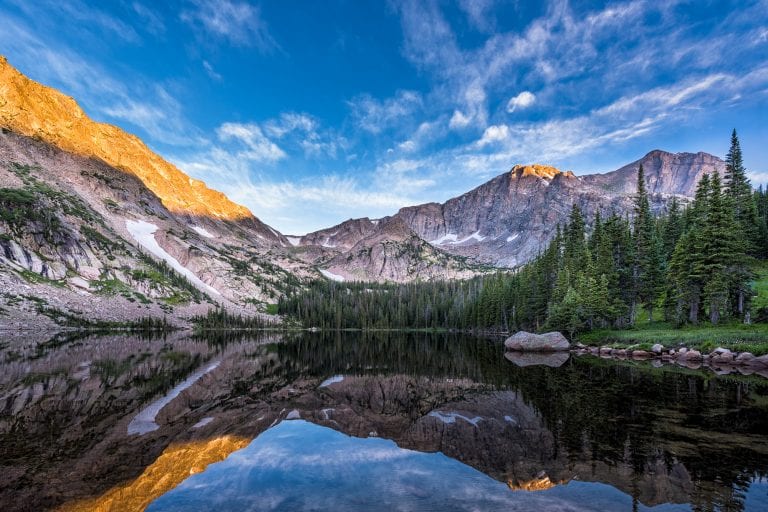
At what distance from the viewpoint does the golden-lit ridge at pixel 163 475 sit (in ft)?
27.4

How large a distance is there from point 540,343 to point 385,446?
46.3 m

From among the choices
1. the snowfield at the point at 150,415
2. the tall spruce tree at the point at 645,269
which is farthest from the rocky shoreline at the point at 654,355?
the snowfield at the point at 150,415

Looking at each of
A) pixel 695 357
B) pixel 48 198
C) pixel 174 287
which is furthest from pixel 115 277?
pixel 695 357

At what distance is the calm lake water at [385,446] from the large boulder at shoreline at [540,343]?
2846cm

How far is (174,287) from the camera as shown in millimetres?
157625

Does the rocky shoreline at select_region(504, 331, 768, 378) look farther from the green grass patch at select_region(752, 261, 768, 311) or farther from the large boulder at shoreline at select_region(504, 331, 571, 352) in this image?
the green grass patch at select_region(752, 261, 768, 311)

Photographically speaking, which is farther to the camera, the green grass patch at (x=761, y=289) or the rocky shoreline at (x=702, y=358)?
the green grass patch at (x=761, y=289)

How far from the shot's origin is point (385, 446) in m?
13.7

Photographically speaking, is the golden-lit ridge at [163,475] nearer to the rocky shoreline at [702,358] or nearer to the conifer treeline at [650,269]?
the rocky shoreline at [702,358]

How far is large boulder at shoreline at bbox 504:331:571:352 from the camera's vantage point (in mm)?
53406

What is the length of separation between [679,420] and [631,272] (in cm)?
5347

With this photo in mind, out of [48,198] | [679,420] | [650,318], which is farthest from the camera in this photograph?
[48,198]

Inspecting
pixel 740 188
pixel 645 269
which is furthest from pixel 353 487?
pixel 740 188

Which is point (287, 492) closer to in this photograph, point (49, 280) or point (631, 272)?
point (631, 272)
